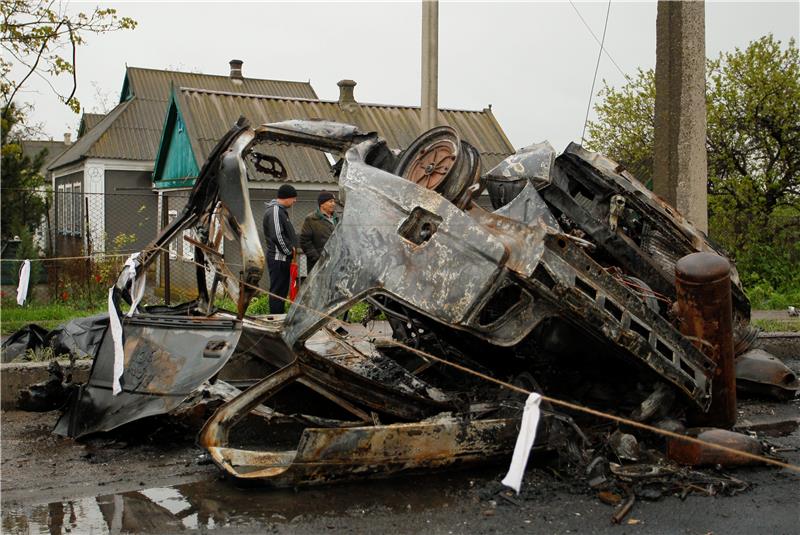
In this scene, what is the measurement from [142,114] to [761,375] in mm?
21853

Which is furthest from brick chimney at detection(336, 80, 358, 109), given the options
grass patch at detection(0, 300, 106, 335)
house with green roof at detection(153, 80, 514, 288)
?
grass patch at detection(0, 300, 106, 335)

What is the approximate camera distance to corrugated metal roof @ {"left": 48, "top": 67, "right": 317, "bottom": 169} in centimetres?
2197

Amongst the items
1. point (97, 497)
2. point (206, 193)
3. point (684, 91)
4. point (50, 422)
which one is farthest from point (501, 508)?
point (684, 91)

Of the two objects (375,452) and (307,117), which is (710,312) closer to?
(375,452)

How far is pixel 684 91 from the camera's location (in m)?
8.84

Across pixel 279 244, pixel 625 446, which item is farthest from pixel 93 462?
pixel 279 244

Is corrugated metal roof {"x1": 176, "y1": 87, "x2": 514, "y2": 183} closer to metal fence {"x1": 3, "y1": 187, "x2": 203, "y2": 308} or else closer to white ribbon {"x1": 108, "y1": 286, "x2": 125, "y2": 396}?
metal fence {"x1": 3, "y1": 187, "x2": 203, "y2": 308}

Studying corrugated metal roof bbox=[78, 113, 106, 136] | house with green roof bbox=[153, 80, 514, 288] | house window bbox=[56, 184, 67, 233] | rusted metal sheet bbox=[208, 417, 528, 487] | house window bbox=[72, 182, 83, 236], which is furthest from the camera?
corrugated metal roof bbox=[78, 113, 106, 136]

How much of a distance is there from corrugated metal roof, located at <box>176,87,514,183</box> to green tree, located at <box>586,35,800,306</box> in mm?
5393

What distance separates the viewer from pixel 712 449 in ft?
15.1

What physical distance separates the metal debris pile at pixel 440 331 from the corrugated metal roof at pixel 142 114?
47.2ft

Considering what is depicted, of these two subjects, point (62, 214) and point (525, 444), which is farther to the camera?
point (62, 214)

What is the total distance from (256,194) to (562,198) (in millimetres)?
A: 11885

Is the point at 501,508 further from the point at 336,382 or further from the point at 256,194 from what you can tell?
the point at 256,194
